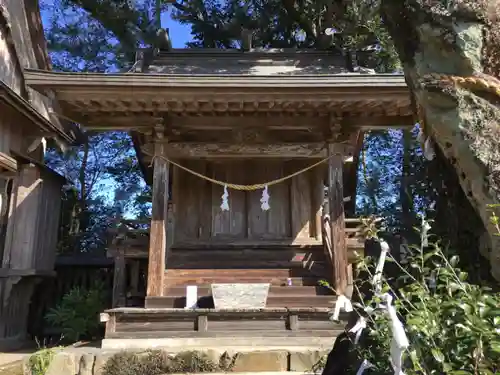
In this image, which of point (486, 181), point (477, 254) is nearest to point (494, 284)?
point (477, 254)

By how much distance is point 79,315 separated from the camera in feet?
27.6

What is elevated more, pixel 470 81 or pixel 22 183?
pixel 22 183

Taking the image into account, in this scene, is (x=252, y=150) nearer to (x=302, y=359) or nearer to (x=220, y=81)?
(x=220, y=81)

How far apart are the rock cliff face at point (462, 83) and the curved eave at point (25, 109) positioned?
6.46m

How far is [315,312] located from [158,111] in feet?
13.6

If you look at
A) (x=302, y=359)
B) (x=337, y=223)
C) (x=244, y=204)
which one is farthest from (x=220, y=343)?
(x=244, y=204)

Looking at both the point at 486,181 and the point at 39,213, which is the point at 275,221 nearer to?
the point at 39,213

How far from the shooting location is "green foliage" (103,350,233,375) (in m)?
5.40

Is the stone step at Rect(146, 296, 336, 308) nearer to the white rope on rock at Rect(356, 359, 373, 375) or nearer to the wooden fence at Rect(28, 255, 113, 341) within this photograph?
the wooden fence at Rect(28, 255, 113, 341)

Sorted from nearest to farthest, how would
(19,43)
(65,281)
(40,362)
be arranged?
(40,362), (19,43), (65,281)

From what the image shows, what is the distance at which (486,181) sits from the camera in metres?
2.33

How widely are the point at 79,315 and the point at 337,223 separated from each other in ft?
17.1

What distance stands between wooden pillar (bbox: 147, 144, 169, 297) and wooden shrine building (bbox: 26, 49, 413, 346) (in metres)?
0.02

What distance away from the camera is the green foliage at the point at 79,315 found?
320 inches
